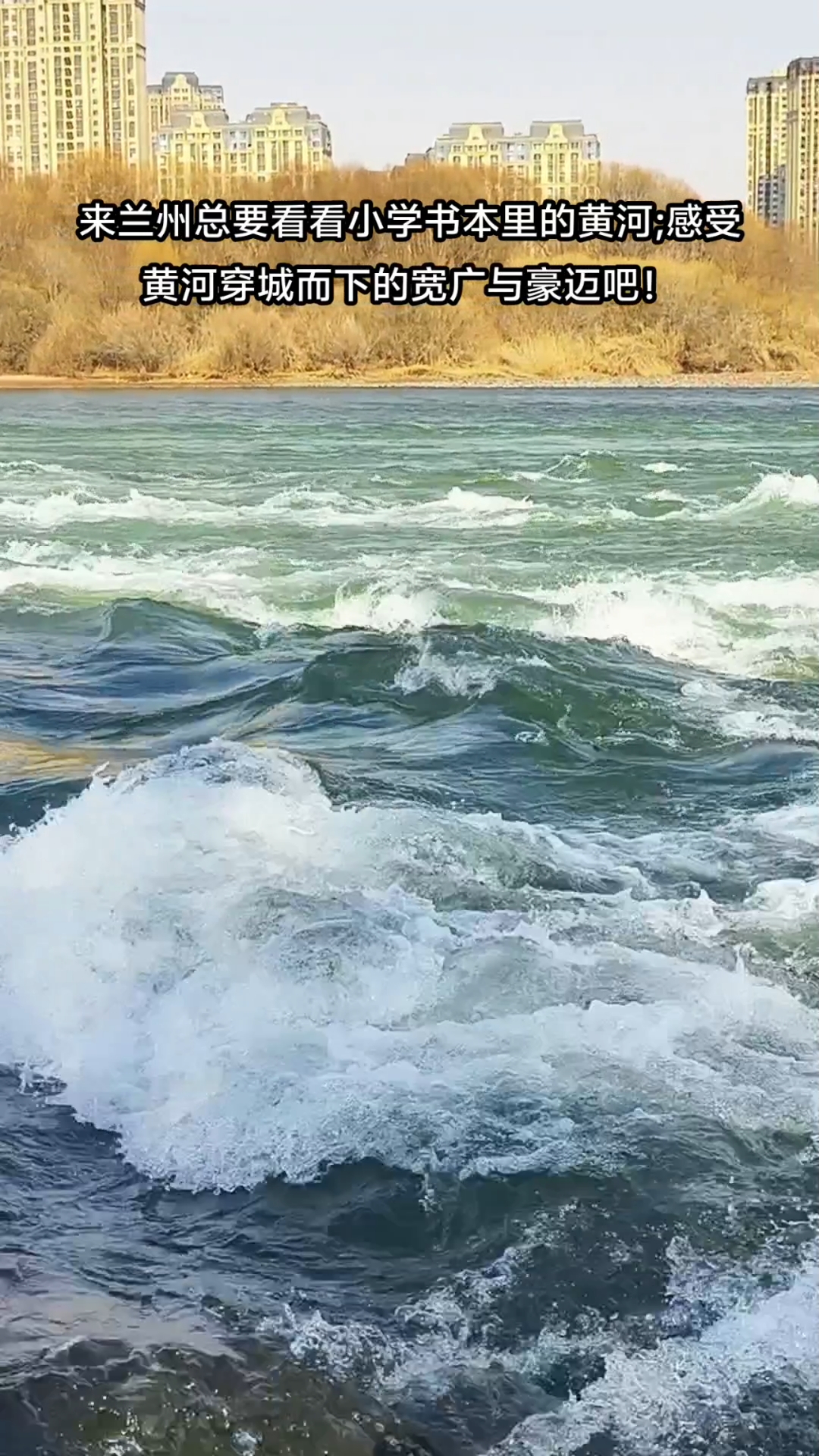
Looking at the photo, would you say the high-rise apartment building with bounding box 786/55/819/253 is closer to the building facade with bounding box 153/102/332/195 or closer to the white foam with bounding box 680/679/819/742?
the building facade with bounding box 153/102/332/195

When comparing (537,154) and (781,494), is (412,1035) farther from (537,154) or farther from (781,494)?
(537,154)

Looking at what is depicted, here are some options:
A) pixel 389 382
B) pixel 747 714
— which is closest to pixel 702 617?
pixel 747 714

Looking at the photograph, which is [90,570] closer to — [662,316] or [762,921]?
[762,921]

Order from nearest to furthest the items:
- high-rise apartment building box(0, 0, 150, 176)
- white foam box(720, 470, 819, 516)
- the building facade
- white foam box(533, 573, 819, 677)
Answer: white foam box(533, 573, 819, 677) → white foam box(720, 470, 819, 516) → the building facade → high-rise apartment building box(0, 0, 150, 176)

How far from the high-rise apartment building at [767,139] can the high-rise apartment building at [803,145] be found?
0.73 feet

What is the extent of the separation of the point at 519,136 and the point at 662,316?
10.9 metres

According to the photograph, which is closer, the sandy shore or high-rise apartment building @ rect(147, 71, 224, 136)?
the sandy shore

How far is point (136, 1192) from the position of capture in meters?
3.87

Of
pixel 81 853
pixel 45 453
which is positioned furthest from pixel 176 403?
pixel 81 853

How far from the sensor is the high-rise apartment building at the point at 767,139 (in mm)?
40031

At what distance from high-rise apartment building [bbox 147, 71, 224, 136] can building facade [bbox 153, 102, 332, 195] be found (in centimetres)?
248

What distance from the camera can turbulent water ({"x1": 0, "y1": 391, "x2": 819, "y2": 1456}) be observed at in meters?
3.17

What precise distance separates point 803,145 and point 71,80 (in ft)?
149

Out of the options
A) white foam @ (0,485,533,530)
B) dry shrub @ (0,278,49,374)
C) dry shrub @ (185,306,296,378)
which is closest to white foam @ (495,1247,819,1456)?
white foam @ (0,485,533,530)
